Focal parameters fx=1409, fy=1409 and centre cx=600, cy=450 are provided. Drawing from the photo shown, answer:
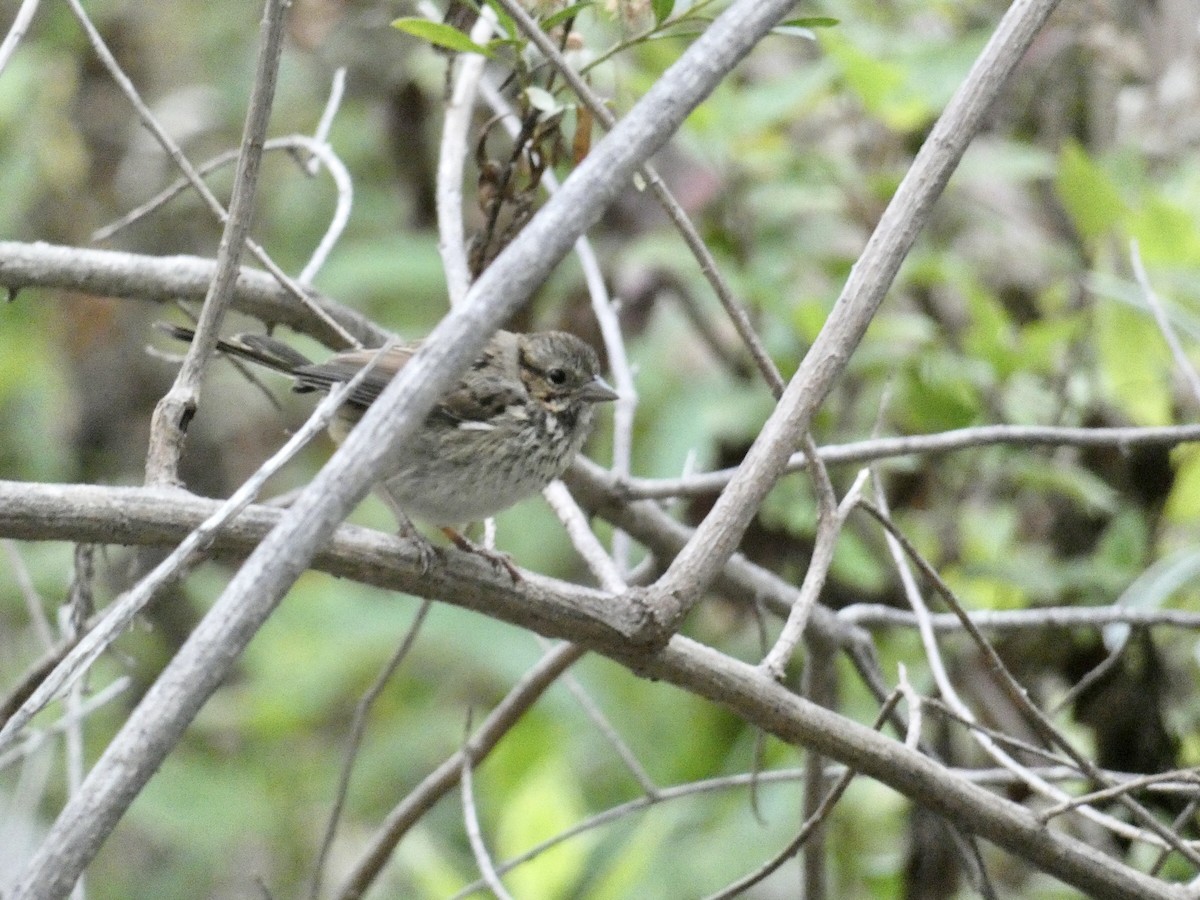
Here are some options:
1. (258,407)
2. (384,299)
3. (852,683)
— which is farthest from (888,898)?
(258,407)

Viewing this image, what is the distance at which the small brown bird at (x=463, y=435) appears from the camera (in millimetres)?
3373

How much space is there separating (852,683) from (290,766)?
2414mm

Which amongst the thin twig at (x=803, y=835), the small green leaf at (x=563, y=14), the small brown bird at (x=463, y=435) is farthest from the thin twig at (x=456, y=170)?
the thin twig at (x=803, y=835)

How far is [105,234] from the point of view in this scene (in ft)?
10.5

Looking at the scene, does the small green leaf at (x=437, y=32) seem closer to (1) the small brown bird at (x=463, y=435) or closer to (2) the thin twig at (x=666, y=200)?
(2) the thin twig at (x=666, y=200)

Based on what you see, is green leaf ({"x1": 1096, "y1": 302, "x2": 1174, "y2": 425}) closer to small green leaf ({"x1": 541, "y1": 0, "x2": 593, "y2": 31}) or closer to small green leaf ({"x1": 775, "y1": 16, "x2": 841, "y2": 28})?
small green leaf ({"x1": 775, "y1": 16, "x2": 841, "y2": 28})

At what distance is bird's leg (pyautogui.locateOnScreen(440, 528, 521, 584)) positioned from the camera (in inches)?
96.7

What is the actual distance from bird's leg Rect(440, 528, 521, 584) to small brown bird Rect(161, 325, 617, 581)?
1cm

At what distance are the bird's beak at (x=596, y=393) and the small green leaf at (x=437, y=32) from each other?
1207 millimetres

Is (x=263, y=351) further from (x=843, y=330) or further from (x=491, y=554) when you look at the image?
(x=843, y=330)

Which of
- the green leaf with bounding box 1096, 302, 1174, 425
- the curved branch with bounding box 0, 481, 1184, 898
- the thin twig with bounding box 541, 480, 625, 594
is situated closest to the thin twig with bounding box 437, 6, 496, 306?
the thin twig with bounding box 541, 480, 625, 594

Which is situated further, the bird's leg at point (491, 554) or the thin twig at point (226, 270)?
the bird's leg at point (491, 554)

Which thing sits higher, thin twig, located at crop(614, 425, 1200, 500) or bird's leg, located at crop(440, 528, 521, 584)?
thin twig, located at crop(614, 425, 1200, 500)

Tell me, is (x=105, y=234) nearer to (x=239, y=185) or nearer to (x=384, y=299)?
(x=239, y=185)
